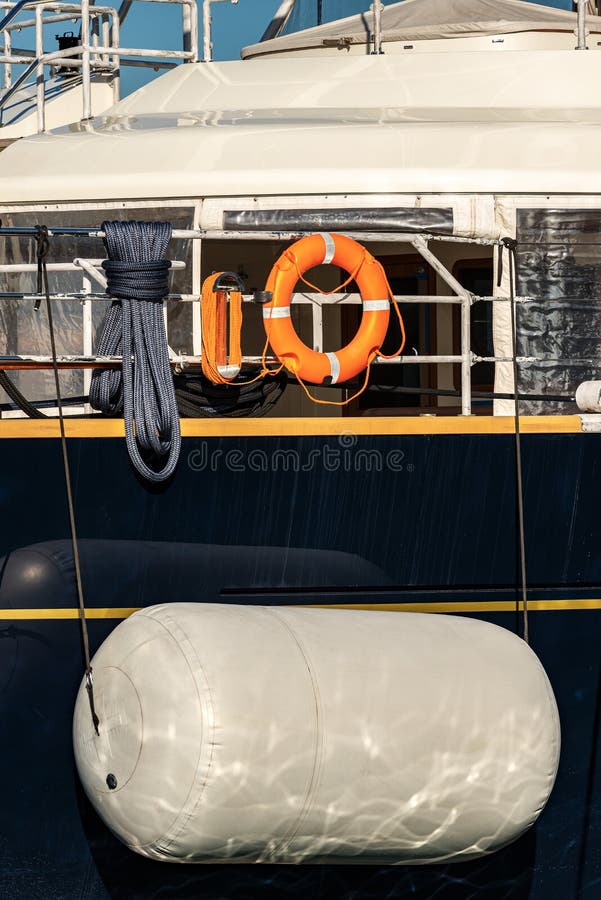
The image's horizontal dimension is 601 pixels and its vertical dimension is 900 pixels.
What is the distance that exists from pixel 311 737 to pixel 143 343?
1891 mm

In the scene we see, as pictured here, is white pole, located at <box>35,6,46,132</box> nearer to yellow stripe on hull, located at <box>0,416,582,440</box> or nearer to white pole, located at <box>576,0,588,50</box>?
yellow stripe on hull, located at <box>0,416,582,440</box>

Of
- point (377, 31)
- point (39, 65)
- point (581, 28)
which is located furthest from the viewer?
point (377, 31)

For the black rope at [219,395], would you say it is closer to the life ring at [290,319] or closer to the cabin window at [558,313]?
the life ring at [290,319]

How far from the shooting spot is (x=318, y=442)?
5.70 meters

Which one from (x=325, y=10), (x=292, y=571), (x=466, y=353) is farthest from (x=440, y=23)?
(x=292, y=571)

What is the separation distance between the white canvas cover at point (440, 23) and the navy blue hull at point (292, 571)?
3.23 meters

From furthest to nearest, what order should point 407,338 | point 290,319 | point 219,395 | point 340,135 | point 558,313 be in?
point 407,338, point 340,135, point 558,313, point 219,395, point 290,319

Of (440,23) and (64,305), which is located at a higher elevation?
(440,23)

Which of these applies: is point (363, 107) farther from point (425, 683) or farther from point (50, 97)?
point (50, 97)

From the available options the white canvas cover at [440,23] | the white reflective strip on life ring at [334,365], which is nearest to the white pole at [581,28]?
the white canvas cover at [440,23]

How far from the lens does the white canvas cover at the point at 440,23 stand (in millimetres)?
7781

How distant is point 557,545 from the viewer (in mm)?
5820

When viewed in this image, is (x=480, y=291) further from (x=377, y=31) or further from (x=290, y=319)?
(x=290, y=319)

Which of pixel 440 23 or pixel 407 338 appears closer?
pixel 407 338
